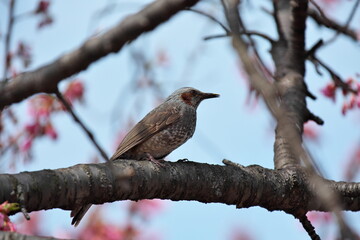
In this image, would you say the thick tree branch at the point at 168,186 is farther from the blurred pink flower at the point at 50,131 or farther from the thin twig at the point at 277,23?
the blurred pink flower at the point at 50,131

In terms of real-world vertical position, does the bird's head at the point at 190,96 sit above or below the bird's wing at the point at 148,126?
above

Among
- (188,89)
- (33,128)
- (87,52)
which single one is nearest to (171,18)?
(87,52)

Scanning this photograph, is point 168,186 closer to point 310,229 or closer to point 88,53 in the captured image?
point 310,229

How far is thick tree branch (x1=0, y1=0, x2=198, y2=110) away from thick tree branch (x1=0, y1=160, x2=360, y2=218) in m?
0.83

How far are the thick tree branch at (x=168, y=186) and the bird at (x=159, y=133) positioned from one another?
1.02 m

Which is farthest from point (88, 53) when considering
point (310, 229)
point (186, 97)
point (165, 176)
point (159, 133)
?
point (186, 97)

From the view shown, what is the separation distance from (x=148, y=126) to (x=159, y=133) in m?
0.12

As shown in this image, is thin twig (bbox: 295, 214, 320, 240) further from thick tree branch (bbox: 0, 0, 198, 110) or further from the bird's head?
thick tree branch (bbox: 0, 0, 198, 110)

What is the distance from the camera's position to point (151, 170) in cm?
327

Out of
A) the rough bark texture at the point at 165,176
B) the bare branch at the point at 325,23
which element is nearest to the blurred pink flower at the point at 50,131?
A: the rough bark texture at the point at 165,176

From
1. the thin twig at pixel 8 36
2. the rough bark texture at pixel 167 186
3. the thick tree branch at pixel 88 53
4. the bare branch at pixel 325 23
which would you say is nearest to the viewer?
the thick tree branch at pixel 88 53

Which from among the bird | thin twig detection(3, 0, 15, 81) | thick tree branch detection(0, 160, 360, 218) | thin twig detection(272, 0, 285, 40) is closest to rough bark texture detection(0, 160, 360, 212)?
thick tree branch detection(0, 160, 360, 218)

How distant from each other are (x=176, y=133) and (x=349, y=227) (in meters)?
3.39

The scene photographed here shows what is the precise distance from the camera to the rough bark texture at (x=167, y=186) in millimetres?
2756
